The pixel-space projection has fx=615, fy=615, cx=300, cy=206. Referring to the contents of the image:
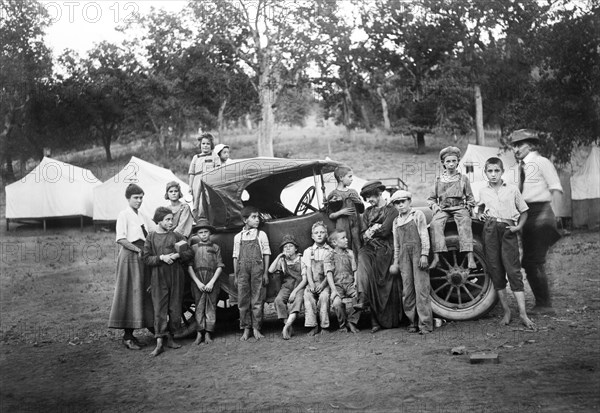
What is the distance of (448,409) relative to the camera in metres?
3.88

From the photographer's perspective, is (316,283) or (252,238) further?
(252,238)

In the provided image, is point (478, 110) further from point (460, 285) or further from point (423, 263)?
point (423, 263)

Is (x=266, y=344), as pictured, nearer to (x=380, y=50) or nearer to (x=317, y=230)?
(x=317, y=230)

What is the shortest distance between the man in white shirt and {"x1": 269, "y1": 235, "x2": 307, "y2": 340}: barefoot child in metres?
2.38

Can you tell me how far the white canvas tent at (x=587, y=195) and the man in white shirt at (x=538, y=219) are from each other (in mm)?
10072

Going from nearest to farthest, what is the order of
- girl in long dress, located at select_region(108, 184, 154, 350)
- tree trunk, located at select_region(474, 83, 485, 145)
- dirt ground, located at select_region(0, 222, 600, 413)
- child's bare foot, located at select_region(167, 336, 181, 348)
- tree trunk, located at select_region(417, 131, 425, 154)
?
dirt ground, located at select_region(0, 222, 600, 413) < child's bare foot, located at select_region(167, 336, 181, 348) < girl in long dress, located at select_region(108, 184, 154, 350) < tree trunk, located at select_region(474, 83, 485, 145) < tree trunk, located at select_region(417, 131, 425, 154)

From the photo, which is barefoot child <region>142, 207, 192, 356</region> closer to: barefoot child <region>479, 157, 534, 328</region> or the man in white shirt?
barefoot child <region>479, 157, 534, 328</region>

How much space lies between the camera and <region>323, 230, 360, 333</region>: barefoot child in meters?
6.46

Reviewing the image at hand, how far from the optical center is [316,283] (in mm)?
6562

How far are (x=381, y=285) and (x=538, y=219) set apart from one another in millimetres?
1796

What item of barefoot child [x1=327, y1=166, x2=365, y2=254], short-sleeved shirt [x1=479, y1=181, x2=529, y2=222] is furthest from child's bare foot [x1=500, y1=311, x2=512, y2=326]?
barefoot child [x1=327, y1=166, x2=365, y2=254]

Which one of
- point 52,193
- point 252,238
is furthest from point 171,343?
point 52,193

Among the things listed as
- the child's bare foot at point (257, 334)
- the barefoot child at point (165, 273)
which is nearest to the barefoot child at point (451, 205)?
the child's bare foot at point (257, 334)

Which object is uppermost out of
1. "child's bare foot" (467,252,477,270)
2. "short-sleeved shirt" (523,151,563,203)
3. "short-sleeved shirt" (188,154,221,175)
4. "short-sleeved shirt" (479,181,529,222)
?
"short-sleeved shirt" (188,154,221,175)
